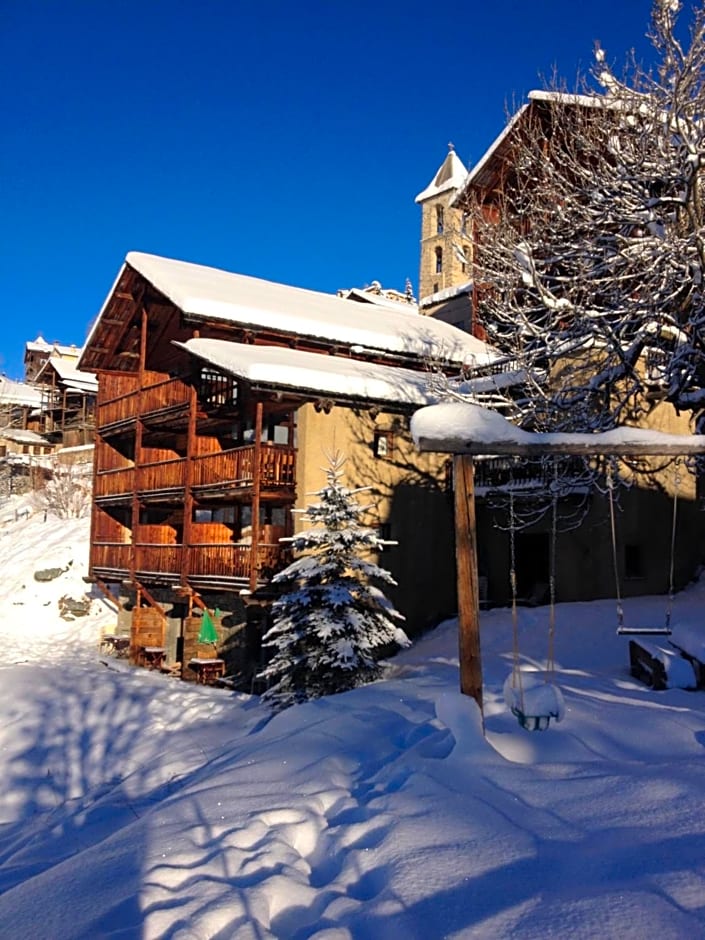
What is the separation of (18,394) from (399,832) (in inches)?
2220

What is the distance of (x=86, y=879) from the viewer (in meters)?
4.66

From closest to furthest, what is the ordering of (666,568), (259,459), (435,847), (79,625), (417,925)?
(417,925) < (435,847) < (259,459) < (666,568) < (79,625)

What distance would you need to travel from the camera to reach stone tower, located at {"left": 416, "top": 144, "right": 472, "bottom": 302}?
4747cm

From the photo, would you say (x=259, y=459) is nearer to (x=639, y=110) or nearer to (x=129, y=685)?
(x=129, y=685)

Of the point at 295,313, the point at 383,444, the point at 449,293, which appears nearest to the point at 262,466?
the point at 383,444

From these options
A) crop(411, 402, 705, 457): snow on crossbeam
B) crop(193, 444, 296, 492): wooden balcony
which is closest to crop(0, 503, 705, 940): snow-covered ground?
crop(411, 402, 705, 457): snow on crossbeam

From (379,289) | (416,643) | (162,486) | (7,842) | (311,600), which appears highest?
(379,289)

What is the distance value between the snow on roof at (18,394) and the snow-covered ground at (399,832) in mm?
47545

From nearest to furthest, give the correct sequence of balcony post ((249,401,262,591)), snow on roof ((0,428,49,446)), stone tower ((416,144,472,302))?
1. balcony post ((249,401,262,591))
2. stone tower ((416,144,472,302))
3. snow on roof ((0,428,49,446))

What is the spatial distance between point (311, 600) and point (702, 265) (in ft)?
27.5

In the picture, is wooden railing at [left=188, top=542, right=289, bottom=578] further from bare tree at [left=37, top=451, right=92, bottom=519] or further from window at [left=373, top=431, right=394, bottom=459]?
bare tree at [left=37, top=451, right=92, bottom=519]

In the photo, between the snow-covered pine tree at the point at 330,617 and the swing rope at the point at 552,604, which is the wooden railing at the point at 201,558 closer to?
the snow-covered pine tree at the point at 330,617

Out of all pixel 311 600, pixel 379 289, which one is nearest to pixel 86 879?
pixel 311 600

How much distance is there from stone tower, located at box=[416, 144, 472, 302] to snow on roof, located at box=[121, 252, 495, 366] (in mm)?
23462
